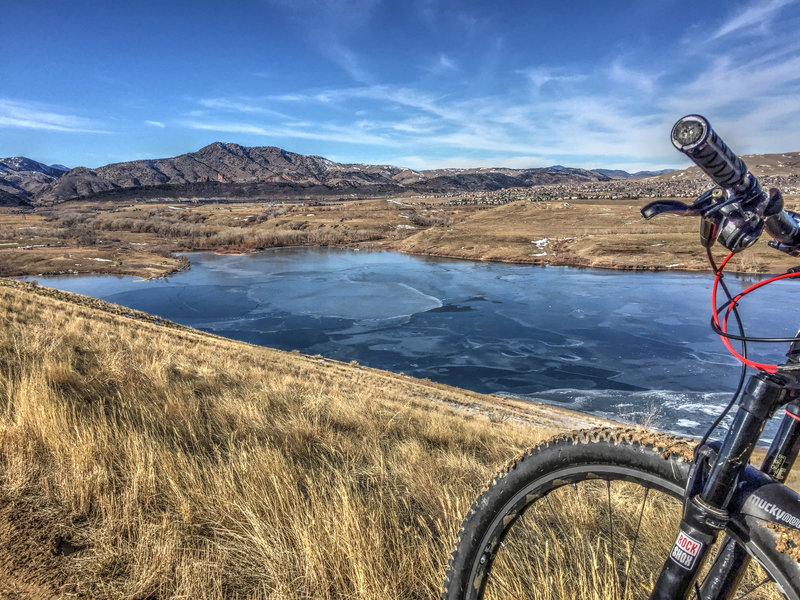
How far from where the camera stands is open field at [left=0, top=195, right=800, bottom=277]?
149 feet

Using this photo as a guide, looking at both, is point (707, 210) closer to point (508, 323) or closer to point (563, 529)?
point (563, 529)

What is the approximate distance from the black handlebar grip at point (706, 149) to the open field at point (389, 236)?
40.0 metres

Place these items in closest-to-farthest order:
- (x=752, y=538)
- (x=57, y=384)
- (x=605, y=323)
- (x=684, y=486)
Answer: (x=752, y=538) → (x=684, y=486) → (x=57, y=384) → (x=605, y=323)

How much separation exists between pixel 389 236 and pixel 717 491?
73.6 m

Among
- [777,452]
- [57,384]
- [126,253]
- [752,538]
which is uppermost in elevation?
[777,452]

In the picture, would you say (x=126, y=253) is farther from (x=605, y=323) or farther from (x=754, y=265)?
(x=754, y=265)

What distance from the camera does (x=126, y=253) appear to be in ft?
184

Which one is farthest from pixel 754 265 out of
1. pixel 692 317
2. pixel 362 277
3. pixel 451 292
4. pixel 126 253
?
pixel 126 253

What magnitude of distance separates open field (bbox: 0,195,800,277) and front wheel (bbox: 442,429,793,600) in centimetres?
3905

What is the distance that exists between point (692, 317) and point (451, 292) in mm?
16358

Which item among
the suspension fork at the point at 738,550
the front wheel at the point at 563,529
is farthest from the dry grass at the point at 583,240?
the suspension fork at the point at 738,550

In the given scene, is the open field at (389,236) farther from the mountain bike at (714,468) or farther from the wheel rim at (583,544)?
the mountain bike at (714,468)

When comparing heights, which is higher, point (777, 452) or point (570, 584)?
point (777, 452)

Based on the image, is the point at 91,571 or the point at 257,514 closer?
the point at 91,571
